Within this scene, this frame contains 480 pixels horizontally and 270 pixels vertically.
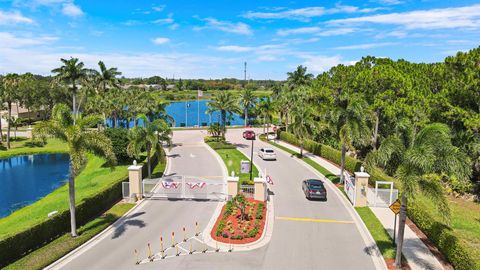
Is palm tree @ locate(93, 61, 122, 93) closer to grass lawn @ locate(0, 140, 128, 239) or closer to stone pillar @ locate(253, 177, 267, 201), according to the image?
grass lawn @ locate(0, 140, 128, 239)

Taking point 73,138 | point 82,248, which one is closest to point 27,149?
point 73,138

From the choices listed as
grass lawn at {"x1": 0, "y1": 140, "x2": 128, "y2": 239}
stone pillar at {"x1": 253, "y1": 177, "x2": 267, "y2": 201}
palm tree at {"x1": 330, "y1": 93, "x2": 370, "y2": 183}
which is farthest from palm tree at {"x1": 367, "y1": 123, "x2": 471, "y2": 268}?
grass lawn at {"x1": 0, "y1": 140, "x2": 128, "y2": 239}

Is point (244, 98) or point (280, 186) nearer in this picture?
point (280, 186)

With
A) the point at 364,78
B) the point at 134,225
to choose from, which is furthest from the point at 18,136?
the point at 364,78

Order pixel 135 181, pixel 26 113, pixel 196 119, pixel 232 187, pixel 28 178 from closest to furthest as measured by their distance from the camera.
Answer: pixel 232 187, pixel 135 181, pixel 28 178, pixel 26 113, pixel 196 119

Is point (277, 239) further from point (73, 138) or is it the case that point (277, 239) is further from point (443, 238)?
point (73, 138)

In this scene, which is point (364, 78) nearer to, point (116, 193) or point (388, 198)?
point (388, 198)
